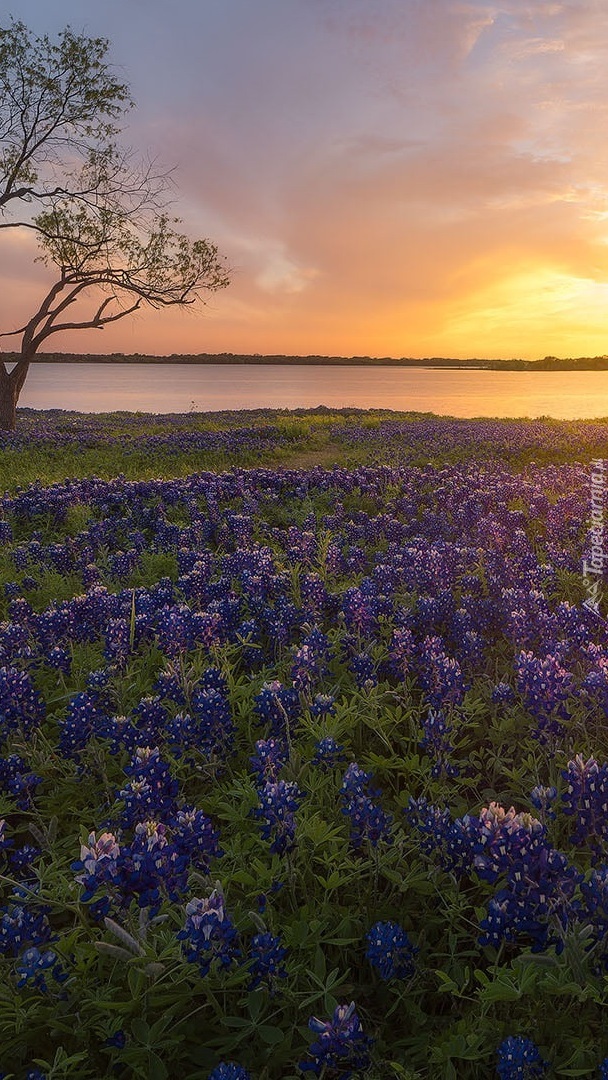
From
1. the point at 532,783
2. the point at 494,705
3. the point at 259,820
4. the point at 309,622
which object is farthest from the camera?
the point at 309,622

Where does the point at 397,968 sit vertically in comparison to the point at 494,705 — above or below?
below

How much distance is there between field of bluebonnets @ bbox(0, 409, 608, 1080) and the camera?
2225 millimetres

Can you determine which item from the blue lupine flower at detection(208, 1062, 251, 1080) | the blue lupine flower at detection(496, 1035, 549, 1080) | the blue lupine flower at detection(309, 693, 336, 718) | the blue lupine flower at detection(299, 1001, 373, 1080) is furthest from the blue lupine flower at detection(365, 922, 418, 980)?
the blue lupine flower at detection(309, 693, 336, 718)

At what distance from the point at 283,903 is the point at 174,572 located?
5.13m

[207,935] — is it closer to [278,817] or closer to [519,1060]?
[278,817]

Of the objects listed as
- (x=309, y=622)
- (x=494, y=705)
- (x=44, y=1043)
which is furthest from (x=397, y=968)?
(x=309, y=622)

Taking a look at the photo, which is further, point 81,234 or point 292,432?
point 81,234

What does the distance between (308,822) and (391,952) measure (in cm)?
67

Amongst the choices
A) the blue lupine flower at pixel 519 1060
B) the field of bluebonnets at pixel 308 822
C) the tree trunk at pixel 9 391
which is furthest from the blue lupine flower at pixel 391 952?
the tree trunk at pixel 9 391

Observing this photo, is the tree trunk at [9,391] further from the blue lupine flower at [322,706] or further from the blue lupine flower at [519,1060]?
the blue lupine flower at [519,1060]

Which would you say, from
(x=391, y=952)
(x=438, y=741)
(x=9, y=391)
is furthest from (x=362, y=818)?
(x=9, y=391)

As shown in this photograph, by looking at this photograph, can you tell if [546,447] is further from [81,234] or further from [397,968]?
[81,234]

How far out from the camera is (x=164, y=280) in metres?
25.4

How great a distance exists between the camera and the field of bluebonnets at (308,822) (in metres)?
2.22
